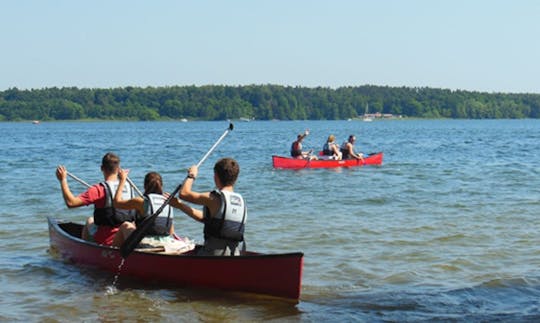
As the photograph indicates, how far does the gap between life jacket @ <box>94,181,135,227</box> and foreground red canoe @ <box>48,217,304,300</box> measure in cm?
34

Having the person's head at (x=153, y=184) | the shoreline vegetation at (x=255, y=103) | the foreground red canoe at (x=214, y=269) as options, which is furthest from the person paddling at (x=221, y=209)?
the shoreline vegetation at (x=255, y=103)

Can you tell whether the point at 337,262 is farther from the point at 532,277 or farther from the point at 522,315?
the point at 522,315

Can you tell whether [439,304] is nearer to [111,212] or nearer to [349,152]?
[111,212]

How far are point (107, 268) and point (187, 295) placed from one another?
144cm

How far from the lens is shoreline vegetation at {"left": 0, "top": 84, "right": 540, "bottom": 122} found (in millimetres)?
156375

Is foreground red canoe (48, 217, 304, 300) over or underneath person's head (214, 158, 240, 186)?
underneath

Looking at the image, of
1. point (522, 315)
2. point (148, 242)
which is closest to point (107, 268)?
point (148, 242)

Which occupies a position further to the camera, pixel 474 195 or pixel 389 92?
pixel 389 92

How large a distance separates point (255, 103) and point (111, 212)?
159 m

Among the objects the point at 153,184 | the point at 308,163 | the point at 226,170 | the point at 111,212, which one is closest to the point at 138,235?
the point at 153,184

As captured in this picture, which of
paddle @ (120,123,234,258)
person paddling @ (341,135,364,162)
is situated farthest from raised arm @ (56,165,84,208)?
person paddling @ (341,135,364,162)

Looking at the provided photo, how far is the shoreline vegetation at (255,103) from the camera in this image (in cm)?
15638

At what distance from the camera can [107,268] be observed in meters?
9.63

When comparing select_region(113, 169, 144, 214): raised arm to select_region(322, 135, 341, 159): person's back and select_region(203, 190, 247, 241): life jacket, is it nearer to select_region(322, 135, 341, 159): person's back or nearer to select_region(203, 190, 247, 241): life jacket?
select_region(203, 190, 247, 241): life jacket
